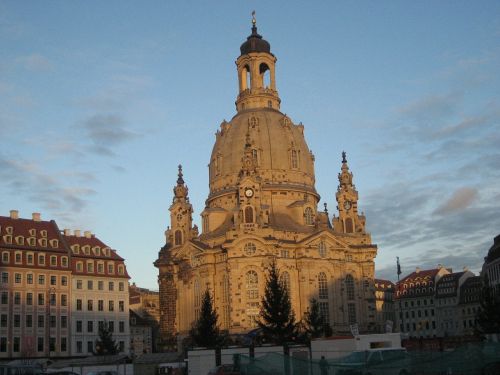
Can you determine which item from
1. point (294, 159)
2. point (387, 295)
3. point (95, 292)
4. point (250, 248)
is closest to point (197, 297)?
point (250, 248)

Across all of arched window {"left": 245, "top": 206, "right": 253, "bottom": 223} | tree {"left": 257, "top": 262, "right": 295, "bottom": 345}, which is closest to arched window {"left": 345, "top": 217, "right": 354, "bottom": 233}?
arched window {"left": 245, "top": 206, "right": 253, "bottom": 223}

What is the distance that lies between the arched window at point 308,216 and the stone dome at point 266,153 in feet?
11.1

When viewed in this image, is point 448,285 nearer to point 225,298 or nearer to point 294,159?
point 294,159

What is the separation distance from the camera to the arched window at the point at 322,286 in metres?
104

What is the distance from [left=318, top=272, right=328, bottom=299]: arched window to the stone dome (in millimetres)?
15174

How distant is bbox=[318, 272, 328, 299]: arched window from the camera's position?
4080 inches

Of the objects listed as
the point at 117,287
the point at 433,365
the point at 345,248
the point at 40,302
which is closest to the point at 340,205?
the point at 345,248

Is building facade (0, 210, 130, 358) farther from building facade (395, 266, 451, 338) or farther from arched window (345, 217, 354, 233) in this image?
building facade (395, 266, 451, 338)

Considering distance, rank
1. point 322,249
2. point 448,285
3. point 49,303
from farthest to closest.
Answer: point 448,285, point 322,249, point 49,303

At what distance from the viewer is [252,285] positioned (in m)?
98.4

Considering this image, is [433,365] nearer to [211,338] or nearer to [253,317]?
[211,338]

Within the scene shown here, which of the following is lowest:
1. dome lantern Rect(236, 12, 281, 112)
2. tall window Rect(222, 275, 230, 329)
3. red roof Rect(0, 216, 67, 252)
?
tall window Rect(222, 275, 230, 329)

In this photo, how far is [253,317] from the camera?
317 ft

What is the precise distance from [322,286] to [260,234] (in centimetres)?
1283
